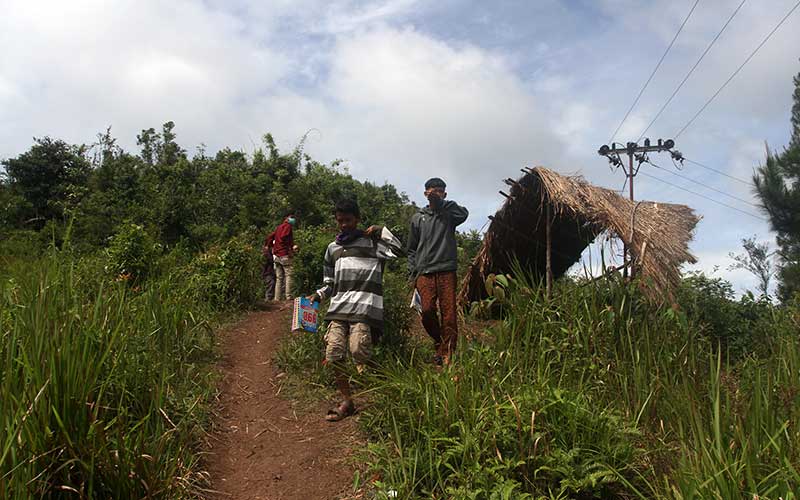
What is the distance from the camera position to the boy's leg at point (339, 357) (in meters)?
4.18

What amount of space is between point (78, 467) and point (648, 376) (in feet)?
11.3

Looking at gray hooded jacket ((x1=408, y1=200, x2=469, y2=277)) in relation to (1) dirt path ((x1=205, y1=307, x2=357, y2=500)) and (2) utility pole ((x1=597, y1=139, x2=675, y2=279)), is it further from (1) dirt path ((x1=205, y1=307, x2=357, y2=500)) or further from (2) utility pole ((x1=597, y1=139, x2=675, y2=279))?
(2) utility pole ((x1=597, y1=139, x2=675, y2=279))

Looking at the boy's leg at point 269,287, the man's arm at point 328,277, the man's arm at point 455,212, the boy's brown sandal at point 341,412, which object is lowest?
the boy's brown sandal at point 341,412

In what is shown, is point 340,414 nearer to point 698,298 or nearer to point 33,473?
point 33,473

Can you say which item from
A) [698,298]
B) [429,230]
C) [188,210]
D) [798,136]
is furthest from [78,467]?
[798,136]

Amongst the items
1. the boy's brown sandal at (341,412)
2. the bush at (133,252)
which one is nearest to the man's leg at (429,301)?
the boy's brown sandal at (341,412)

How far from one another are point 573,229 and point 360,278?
3.87 metres

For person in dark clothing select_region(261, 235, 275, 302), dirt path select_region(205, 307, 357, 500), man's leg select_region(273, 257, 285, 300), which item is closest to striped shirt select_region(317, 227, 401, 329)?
dirt path select_region(205, 307, 357, 500)

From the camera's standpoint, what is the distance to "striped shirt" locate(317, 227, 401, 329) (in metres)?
4.23

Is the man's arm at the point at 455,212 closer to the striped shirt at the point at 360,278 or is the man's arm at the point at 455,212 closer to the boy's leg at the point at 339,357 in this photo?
the striped shirt at the point at 360,278

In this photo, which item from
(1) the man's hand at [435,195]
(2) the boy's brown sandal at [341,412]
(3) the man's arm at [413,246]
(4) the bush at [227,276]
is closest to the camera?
(2) the boy's brown sandal at [341,412]

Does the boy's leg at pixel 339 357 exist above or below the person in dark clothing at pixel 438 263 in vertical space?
below

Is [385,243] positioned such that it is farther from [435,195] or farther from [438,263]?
[435,195]

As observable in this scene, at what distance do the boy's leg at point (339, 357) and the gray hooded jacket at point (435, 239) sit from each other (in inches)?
50.4
